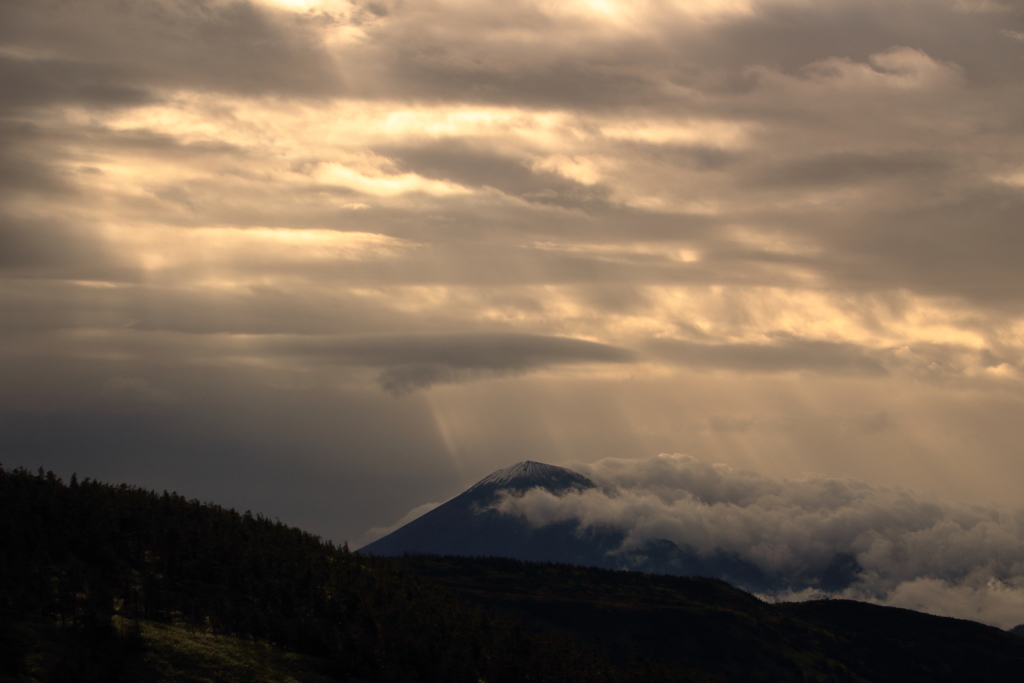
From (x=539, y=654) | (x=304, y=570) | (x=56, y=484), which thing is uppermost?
(x=56, y=484)

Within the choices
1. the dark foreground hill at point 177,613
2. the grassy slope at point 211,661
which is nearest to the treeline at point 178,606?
the dark foreground hill at point 177,613

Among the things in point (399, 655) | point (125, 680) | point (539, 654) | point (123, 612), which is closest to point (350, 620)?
point (399, 655)

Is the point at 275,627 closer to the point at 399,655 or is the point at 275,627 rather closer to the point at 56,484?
the point at 399,655

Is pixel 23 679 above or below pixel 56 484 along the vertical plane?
below

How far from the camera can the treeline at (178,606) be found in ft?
384

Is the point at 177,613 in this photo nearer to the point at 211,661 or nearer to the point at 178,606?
the point at 178,606

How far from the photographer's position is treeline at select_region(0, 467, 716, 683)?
384 ft

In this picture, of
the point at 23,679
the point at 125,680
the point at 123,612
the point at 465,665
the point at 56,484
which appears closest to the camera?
the point at 23,679

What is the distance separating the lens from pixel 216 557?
182m

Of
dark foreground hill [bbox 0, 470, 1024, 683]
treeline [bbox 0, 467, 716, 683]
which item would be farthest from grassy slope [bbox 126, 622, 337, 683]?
treeline [bbox 0, 467, 716, 683]

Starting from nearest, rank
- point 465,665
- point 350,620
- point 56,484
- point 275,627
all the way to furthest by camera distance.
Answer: point 275,627
point 465,665
point 350,620
point 56,484

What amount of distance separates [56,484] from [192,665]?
9624 centimetres

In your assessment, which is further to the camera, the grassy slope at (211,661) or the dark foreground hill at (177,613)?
the grassy slope at (211,661)

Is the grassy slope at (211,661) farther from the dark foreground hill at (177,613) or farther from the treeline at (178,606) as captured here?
the treeline at (178,606)
